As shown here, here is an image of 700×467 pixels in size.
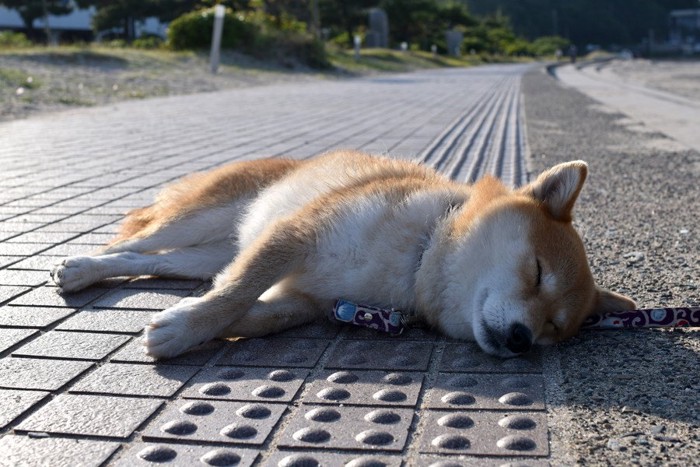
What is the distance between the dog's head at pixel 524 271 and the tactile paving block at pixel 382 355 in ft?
0.63

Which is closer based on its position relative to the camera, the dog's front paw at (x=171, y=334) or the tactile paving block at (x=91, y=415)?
the tactile paving block at (x=91, y=415)

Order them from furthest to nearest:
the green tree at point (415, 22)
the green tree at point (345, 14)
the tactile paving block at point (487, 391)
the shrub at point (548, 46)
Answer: the shrub at point (548, 46)
the green tree at point (415, 22)
the green tree at point (345, 14)
the tactile paving block at point (487, 391)

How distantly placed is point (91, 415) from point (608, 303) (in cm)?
189

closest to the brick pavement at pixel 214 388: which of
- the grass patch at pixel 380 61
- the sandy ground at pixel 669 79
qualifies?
the sandy ground at pixel 669 79

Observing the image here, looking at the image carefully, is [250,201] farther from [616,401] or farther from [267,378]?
[616,401]

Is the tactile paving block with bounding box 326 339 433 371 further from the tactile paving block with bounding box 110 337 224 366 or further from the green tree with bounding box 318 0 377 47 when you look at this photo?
the green tree with bounding box 318 0 377 47

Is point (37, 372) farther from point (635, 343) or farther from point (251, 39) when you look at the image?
point (251, 39)

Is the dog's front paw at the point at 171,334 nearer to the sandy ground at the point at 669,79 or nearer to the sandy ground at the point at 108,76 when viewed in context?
the sandy ground at the point at 108,76

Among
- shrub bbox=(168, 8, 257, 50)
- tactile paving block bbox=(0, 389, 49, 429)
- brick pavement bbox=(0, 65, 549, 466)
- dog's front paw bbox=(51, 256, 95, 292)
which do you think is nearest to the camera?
brick pavement bbox=(0, 65, 549, 466)

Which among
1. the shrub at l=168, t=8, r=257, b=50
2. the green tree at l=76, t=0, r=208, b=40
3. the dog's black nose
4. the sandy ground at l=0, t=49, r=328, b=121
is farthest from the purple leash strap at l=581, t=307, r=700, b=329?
the green tree at l=76, t=0, r=208, b=40

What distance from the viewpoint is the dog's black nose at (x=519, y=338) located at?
8.84 ft

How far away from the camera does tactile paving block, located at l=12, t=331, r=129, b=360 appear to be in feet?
8.83

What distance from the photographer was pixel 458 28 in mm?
65750

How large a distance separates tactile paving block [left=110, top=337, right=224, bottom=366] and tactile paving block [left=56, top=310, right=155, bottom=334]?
0.16 meters
